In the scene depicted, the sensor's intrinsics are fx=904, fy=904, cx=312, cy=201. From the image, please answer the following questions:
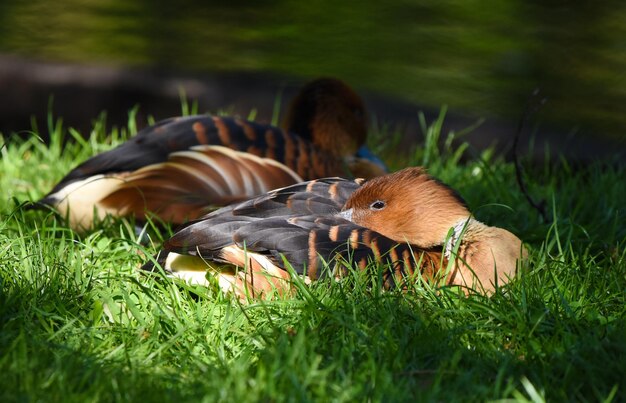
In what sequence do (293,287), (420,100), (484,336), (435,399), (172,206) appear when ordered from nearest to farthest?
(435,399), (484,336), (293,287), (172,206), (420,100)

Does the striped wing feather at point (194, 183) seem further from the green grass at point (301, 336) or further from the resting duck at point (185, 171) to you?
the green grass at point (301, 336)

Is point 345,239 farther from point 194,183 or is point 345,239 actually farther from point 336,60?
point 336,60

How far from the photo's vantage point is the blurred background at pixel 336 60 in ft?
22.9

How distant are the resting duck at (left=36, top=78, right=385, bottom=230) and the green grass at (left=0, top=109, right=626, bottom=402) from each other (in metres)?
0.67

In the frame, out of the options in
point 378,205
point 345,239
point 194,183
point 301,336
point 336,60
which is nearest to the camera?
point 301,336

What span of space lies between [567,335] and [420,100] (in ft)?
17.3

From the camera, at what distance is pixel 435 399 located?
2.68 metres

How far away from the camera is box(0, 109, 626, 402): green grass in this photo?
107 inches

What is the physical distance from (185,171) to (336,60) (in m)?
4.62

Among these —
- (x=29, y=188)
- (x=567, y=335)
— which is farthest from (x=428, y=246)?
(x=29, y=188)

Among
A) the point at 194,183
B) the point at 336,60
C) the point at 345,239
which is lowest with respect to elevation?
the point at 336,60

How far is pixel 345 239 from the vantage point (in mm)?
3676

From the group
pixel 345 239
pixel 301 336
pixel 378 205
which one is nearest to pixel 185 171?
pixel 378 205

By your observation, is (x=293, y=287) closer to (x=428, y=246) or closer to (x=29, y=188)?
(x=428, y=246)
